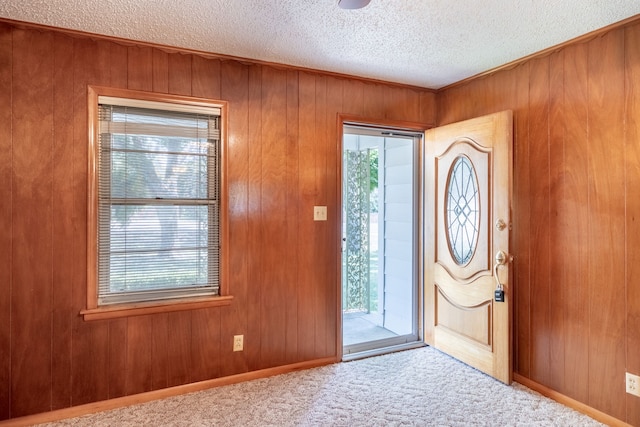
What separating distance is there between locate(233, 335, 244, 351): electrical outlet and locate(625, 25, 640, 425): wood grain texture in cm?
250

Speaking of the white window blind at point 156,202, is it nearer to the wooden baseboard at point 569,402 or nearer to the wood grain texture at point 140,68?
the wood grain texture at point 140,68

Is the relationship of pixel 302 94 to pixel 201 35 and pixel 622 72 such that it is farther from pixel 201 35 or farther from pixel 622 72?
pixel 622 72

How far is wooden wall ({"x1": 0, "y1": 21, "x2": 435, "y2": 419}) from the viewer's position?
2.27 metres

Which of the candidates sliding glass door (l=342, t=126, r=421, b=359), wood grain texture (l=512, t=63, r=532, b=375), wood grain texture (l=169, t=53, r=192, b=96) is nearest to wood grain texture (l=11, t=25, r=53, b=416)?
wood grain texture (l=169, t=53, r=192, b=96)

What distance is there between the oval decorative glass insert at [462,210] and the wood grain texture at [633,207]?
0.98 m

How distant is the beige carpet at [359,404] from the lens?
7.55ft

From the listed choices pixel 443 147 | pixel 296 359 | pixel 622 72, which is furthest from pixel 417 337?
pixel 622 72

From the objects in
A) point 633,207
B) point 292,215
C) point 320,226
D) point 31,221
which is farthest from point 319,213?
point 633,207

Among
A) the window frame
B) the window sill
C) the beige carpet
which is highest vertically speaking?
the window frame

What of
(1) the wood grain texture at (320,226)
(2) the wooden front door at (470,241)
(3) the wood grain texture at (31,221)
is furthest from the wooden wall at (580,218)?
(3) the wood grain texture at (31,221)

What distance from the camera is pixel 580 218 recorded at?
244 cm

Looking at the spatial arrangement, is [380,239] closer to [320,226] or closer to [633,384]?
[320,226]

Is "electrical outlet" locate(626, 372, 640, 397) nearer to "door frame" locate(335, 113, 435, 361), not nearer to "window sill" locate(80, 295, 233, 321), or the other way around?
"door frame" locate(335, 113, 435, 361)

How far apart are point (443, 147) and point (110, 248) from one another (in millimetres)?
2752
